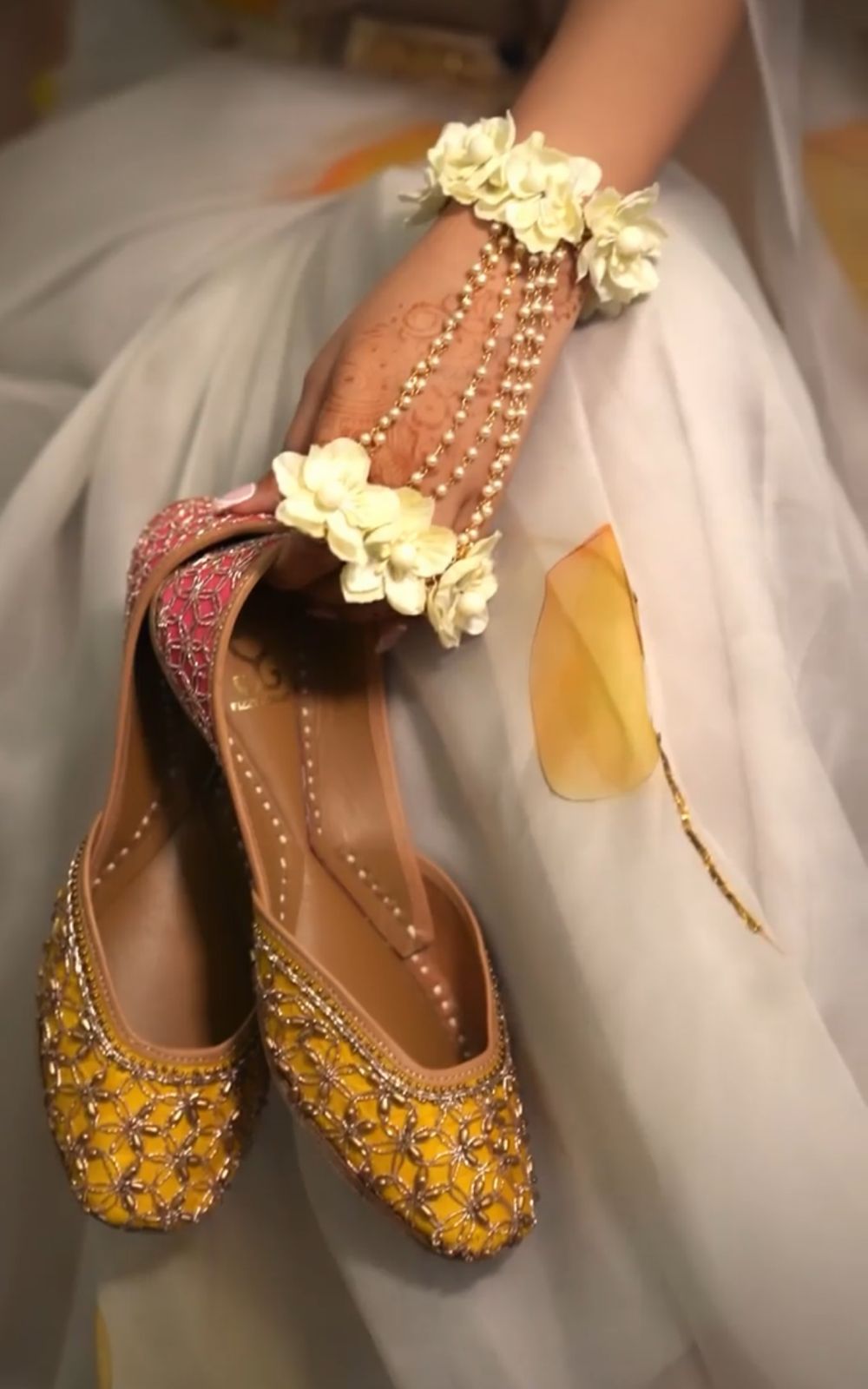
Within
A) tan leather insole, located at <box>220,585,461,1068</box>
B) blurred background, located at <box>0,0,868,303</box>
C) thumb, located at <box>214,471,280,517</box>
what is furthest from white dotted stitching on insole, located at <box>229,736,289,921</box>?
blurred background, located at <box>0,0,868,303</box>

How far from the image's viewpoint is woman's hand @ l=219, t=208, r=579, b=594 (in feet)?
1.58

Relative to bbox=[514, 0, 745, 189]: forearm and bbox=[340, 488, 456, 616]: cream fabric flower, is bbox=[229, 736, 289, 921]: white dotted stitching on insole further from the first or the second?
bbox=[514, 0, 745, 189]: forearm

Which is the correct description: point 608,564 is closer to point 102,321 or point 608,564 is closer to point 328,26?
point 102,321

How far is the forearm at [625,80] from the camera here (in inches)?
20.4

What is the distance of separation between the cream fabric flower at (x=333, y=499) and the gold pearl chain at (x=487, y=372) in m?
0.02

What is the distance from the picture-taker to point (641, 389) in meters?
0.50

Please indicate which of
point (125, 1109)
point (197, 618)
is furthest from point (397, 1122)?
point (197, 618)

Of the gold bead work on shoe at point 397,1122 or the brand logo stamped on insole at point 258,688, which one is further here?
the brand logo stamped on insole at point 258,688

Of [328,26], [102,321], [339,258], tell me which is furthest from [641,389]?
[328,26]

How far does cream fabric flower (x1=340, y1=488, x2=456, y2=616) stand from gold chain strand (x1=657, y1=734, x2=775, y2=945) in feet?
0.37

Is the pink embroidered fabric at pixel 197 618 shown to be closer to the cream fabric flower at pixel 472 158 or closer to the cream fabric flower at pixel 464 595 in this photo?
the cream fabric flower at pixel 464 595

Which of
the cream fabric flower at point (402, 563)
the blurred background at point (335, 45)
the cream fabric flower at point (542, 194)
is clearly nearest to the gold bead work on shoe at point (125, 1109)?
the cream fabric flower at point (402, 563)

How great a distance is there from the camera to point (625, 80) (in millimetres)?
521

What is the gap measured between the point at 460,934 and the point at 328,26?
653mm
